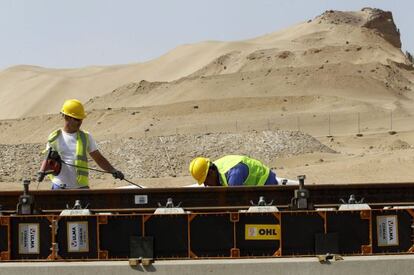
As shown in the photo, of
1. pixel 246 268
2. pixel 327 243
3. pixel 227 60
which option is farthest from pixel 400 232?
pixel 227 60

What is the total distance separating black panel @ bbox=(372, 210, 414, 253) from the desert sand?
13893 millimetres

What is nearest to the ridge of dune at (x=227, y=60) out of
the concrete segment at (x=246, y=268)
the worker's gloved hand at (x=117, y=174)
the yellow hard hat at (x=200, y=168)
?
the yellow hard hat at (x=200, y=168)

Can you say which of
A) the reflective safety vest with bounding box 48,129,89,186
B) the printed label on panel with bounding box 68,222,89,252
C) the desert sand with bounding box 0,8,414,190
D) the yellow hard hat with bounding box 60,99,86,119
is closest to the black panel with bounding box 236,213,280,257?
the printed label on panel with bounding box 68,222,89,252

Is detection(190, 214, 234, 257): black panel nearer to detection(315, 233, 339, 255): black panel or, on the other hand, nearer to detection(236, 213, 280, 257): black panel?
detection(236, 213, 280, 257): black panel

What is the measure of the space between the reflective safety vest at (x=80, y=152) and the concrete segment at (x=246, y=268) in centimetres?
176

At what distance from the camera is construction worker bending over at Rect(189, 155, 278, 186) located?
325 inches

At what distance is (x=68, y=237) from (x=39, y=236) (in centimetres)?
25

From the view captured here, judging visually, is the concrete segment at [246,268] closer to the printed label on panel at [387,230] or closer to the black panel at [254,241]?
the black panel at [254,241]

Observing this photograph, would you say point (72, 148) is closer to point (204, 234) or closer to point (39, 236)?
point (39, 236)

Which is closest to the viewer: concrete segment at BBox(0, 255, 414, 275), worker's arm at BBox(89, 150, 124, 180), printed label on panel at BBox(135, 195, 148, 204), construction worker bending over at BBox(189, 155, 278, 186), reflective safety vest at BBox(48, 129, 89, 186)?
concrete segment at BBox(0, 255, 414, 275)

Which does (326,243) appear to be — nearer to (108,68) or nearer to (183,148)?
(183,148)

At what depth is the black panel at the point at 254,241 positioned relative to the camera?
6.52 meters

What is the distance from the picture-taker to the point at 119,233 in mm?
6543

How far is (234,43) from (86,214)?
87.5 meters
